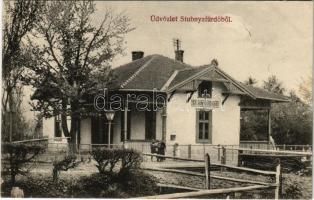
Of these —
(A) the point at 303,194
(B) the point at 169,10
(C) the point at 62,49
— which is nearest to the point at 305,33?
(B) the point at 169,10

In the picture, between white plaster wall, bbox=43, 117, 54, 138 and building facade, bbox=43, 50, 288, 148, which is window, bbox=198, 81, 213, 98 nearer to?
building facade, bbox=43, 50, 288, 148

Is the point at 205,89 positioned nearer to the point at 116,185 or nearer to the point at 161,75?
the point at 161,75

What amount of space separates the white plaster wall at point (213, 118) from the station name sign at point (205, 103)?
121 millimetres

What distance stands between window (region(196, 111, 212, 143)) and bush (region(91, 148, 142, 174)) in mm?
4524

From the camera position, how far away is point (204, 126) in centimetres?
1496

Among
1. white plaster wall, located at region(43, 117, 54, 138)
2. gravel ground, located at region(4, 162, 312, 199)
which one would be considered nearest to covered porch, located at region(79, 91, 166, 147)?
white plaster wall, located at region(43, 117, 54, 138)

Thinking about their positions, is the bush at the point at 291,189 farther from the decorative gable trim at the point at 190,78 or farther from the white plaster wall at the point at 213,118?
the decorative gable trim at the point at 190,78

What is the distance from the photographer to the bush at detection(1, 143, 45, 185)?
31.3 feet

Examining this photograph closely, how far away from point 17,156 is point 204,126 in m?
6.56

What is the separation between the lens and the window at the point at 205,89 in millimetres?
14703

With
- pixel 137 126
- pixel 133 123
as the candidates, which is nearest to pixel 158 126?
pixel 137 126

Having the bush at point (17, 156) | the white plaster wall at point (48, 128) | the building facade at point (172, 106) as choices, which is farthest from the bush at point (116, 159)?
the white plaster wall at point (48, 128)

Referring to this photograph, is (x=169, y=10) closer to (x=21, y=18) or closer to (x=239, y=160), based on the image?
(x=21, y=18)

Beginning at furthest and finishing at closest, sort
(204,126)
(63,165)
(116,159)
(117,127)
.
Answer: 1. (204,126)
2. (117,127)
3. (116,159)
4. (63,165)
